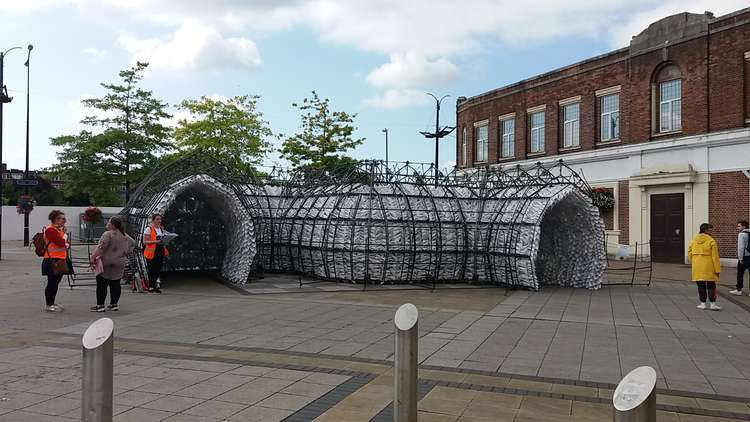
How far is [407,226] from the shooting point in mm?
16234

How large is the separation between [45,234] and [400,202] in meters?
8.88

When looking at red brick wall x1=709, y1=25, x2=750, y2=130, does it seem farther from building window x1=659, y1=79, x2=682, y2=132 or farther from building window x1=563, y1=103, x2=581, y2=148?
building window x1=563, y1=103, x2=581, y2=148

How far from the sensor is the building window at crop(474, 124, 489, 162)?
36.1m

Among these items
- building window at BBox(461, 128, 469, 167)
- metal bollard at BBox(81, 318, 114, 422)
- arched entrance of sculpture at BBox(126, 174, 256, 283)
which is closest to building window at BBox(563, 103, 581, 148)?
building window at BBox(461, 128, 469, 167)

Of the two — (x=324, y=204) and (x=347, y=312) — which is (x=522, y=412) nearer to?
(x=347, y=312)

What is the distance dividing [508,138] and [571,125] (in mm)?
4799

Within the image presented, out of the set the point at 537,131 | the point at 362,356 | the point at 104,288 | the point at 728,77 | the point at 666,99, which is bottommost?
the point at 362,356

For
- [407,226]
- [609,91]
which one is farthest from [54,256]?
[609,91]

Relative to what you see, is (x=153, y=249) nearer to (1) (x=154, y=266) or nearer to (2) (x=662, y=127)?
(1) (x=154, y=266)

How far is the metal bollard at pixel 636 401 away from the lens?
3.00 meters

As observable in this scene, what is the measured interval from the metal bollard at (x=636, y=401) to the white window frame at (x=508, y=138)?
1233 inches

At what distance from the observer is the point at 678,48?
81.0 ft

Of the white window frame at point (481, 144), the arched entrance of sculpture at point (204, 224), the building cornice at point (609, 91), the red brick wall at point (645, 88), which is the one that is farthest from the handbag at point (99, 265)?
the white window frame at point (481, 144)

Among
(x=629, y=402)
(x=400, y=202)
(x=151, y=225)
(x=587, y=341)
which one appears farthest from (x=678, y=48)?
(x=629, y=402)
